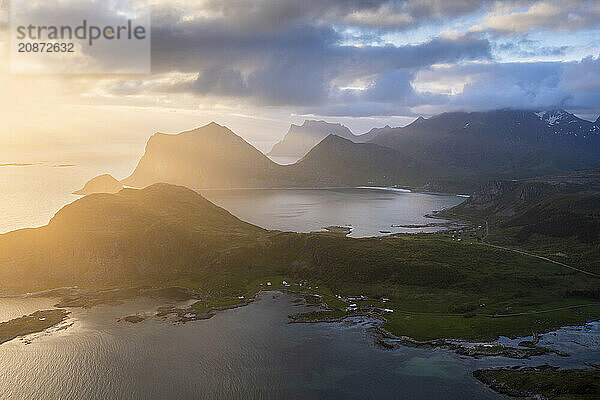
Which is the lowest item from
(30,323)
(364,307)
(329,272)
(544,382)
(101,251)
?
(30,323)

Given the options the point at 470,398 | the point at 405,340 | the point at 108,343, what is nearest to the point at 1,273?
the point at 108,343

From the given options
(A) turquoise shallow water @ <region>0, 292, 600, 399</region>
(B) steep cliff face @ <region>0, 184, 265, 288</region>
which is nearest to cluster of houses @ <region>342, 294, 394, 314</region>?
→ (A) turquoise shallow water @ <region>0, 292, 600, 399</region>

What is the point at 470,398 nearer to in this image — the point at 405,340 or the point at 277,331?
the point at 405,340

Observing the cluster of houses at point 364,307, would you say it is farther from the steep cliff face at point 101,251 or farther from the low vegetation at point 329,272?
the steep cliff face at point 101,251

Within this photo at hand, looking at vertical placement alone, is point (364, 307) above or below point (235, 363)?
above

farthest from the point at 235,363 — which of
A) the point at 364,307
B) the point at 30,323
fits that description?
the point at 30,323

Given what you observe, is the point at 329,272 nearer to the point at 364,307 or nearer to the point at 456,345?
the point at 364,307

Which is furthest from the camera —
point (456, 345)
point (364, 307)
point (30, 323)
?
point (364, 307)

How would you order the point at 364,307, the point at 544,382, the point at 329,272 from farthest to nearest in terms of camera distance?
the point at 329,272
the point at 364,307
the point at 544,382
